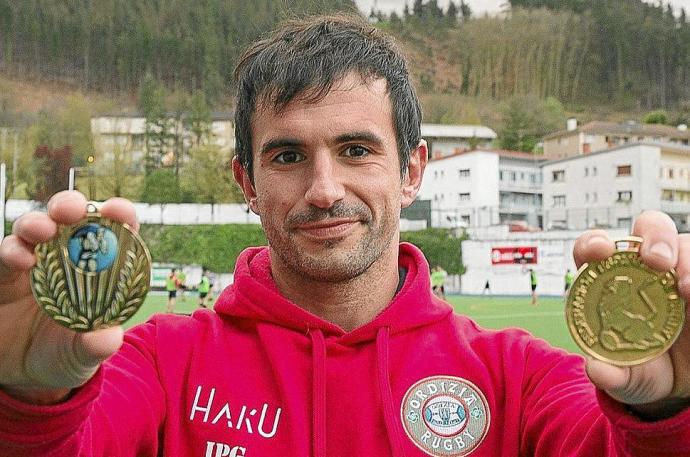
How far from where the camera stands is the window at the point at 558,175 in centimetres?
7369

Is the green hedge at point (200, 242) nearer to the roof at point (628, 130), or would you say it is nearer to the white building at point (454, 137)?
the roof at point (628, 130)

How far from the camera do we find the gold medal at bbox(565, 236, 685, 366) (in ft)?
5.24

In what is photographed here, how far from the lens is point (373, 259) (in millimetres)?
2412

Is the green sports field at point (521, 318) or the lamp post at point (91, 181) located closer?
the green sports field at point (521, 318)

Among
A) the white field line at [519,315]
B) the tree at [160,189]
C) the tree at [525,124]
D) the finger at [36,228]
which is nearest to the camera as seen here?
the finger at [36,228]

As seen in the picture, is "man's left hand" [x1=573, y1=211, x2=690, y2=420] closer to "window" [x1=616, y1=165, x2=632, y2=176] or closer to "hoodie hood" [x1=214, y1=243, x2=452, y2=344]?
"hoodie hood" [x1=214, y1=243, x2=452, y2=344]

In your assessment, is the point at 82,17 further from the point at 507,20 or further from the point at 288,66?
the point at 288,66

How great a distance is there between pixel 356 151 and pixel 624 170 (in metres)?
69.4

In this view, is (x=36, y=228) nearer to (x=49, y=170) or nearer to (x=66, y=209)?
(x=66, y=209)

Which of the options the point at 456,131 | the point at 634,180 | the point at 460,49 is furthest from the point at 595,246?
the point at 460,49

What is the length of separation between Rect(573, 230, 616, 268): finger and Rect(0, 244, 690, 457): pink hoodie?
23.0 inches

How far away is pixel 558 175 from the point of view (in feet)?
243

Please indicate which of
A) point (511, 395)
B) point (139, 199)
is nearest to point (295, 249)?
point (511, 395)

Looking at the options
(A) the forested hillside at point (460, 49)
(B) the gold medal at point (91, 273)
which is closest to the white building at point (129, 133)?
(A) the forested hillside at point (460, 49)
